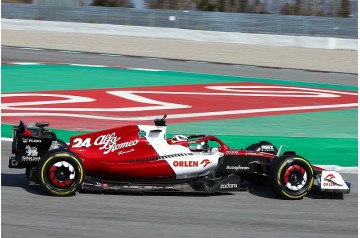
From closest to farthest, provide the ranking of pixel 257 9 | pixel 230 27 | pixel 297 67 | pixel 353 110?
pixel 353 110, pixel 297 67, pixel 230 27, pixel 257 9

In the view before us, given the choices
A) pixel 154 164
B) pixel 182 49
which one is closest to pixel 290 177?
pixel 154 164

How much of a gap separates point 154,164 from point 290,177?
4.95 feet

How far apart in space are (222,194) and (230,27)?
20.8 metres

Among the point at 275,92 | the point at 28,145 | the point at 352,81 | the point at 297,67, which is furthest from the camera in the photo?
the point at 297,67

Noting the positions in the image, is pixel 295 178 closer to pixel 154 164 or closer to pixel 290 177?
pixel 290 177

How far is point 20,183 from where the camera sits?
9250mm

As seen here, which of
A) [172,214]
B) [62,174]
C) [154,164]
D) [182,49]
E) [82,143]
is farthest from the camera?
[182,49]

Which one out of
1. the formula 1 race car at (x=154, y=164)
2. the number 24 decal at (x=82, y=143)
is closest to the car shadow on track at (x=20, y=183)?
the formula 1 race car at (x=154, y=164)

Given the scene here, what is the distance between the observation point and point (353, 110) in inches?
661

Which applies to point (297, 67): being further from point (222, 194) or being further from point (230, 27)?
point (222, 194)

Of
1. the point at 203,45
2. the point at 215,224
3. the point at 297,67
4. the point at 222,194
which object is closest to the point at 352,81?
the point at 297,67

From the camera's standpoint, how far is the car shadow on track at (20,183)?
884cm

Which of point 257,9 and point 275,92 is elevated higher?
point 257,9

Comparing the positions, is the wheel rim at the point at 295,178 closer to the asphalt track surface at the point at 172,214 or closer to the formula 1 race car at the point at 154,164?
the formula 1 race car at the point at 154,164
